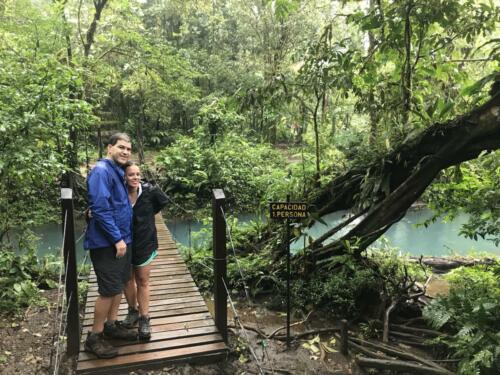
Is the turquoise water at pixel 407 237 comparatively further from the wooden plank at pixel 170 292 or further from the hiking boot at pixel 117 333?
the hiking boot at pixel 117 333

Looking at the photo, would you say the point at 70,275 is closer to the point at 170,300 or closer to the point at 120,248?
the point at 120,248

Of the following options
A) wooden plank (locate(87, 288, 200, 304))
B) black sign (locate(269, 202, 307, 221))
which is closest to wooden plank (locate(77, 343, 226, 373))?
wooden plank (locate(87, 288, 200, 304))

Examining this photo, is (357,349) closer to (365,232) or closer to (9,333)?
(365,232)

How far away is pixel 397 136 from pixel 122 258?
3.47 metres

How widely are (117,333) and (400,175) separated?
339 centimetres

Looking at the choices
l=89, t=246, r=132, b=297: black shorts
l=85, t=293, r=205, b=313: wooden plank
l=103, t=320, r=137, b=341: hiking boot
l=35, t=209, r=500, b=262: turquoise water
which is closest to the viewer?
l=89, t=246, r=132, b=297: black shorts

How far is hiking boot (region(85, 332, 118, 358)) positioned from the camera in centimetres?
297

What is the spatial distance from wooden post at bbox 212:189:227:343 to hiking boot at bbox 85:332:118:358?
90cm

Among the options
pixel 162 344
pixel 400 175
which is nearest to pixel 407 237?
pixel 400 175

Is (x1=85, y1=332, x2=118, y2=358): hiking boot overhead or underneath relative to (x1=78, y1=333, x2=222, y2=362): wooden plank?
overhead

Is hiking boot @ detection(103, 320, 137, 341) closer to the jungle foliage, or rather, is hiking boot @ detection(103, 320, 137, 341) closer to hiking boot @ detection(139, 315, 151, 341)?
hiking boot @ detection(139, 315, 151, 341)

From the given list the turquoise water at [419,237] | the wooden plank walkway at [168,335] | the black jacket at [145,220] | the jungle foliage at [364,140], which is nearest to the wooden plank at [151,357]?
the wooden plank walkway at [168,335]

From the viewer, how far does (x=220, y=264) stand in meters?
3.47

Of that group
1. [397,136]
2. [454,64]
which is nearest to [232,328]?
[397,136]
